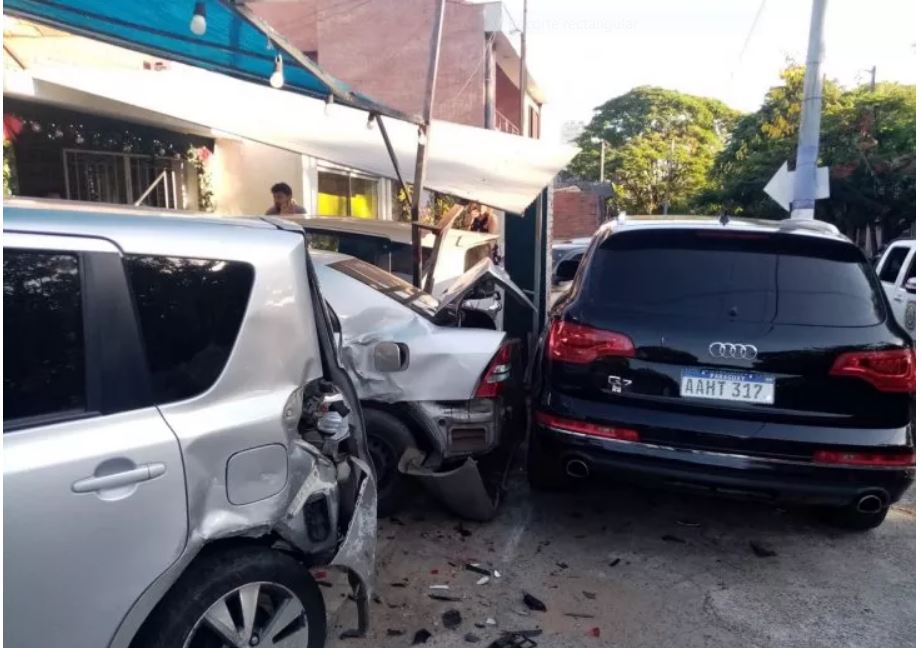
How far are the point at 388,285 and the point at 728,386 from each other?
2.22 meters

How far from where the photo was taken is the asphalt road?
314cm

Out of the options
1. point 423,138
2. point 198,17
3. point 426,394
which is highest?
point 198,17

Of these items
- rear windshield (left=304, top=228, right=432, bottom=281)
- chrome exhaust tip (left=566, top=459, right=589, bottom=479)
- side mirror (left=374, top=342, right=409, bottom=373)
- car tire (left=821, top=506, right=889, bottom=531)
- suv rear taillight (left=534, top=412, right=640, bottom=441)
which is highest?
rear windshield (left=304, top=228, right=432, bottom=281)

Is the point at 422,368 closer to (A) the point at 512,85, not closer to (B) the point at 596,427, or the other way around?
(B) the point at 596,427

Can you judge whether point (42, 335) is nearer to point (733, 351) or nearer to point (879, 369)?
point (733, 351)

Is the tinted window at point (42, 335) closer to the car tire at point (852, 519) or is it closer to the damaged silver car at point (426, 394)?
the damaged silver car at point (426, 394)

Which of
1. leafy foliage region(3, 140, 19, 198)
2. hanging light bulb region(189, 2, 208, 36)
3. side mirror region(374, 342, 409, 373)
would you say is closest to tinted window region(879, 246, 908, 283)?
side mirror region(374, 342, 409, 373)

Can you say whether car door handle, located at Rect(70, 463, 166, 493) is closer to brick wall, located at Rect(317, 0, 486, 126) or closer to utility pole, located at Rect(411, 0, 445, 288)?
utility pole, located at Rect(411, 0, 445, 288)

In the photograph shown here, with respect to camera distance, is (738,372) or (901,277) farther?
(901,277)

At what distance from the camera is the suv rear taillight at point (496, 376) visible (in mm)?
4000

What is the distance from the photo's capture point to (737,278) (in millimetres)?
3611

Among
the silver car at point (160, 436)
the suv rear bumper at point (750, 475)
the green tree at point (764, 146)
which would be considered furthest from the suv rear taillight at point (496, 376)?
the green tree at point (764, 146)

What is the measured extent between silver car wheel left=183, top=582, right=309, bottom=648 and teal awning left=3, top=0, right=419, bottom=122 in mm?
3452

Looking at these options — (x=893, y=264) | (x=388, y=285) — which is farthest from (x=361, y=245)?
(x=893, y=264)
